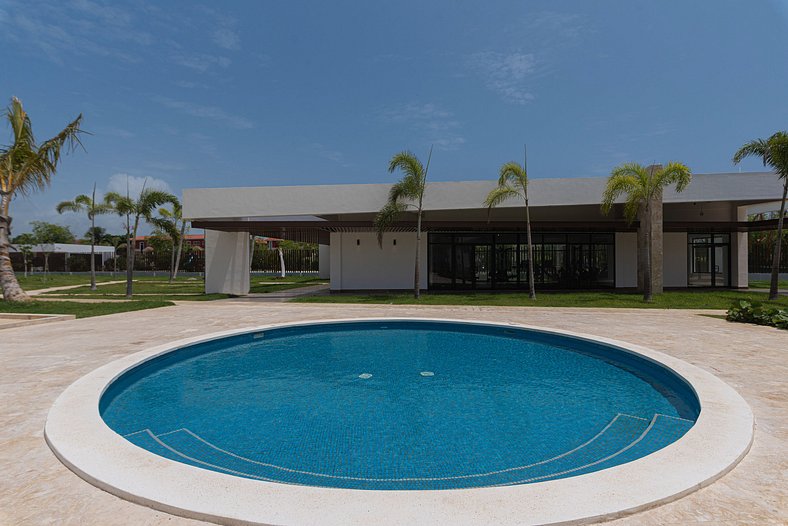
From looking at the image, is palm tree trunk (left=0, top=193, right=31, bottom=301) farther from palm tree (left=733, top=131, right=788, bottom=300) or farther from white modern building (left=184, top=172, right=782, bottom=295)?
palm tree (left=733, top=131, right=788, bottom=300)

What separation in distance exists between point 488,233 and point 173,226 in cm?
1850

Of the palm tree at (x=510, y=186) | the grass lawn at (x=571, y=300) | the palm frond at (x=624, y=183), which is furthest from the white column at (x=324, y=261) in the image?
the palm frond at (x=624, y=183)

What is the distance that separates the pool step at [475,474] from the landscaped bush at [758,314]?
8.09 metres

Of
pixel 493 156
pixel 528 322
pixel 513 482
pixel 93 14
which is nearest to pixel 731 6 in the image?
pixel 493 156

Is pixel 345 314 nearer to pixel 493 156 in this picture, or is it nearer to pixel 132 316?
pixel 132 316

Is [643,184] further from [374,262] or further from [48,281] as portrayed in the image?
[48,281]

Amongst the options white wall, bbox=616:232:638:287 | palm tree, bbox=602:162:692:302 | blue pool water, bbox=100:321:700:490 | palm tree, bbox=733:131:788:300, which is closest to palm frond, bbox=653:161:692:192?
palm tree, bbox=602:162:692:302

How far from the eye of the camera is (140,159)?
20344 mm

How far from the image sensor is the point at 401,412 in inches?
190

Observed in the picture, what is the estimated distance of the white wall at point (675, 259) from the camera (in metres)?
21.5

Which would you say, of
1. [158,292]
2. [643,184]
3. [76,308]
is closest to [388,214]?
[643,184]

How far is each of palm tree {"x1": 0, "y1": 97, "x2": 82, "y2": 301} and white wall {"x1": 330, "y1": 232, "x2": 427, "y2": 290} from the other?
10.9 m

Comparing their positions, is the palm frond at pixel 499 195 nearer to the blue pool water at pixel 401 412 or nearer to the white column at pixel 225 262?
the blue pool water at pixel 401 412

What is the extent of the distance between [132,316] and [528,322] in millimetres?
11659
